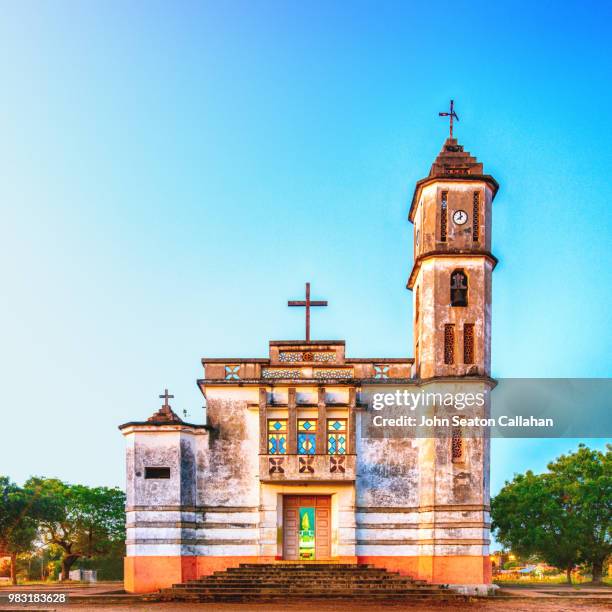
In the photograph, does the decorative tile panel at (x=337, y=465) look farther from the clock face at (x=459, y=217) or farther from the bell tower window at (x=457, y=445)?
the clock face at (x=459, y=217)

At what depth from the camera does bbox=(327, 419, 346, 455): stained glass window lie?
87.6ft

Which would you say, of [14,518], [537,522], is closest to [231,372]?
[537,522]

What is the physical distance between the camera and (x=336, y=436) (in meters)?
26.8

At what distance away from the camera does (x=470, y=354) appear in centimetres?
2670

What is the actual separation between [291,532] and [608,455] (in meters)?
14.0

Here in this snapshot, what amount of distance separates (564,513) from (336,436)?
1169 cm

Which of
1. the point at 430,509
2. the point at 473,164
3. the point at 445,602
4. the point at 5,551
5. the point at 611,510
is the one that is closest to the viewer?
the point at 445,602

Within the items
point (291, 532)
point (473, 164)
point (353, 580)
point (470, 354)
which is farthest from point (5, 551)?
point (473, 164)

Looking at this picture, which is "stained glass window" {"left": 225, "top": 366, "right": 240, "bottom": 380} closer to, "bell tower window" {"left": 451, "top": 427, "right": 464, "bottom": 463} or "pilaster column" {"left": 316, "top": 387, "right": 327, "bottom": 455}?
"pilaster column" {"left": 316, "top": 387, "right": 327, "bottom": 455}

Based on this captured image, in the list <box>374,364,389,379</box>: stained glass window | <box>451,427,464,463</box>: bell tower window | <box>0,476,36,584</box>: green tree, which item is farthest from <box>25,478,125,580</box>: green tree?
<box>451,427,464,463</box>: bell tower window

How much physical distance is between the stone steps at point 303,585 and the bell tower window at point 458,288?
8.19 meters

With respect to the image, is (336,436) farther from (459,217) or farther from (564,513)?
(564,513)

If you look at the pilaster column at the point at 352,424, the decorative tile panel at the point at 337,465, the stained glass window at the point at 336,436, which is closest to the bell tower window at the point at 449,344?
the pilaster column at the point at 352,424

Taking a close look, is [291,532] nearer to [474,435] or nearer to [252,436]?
[252,436]
